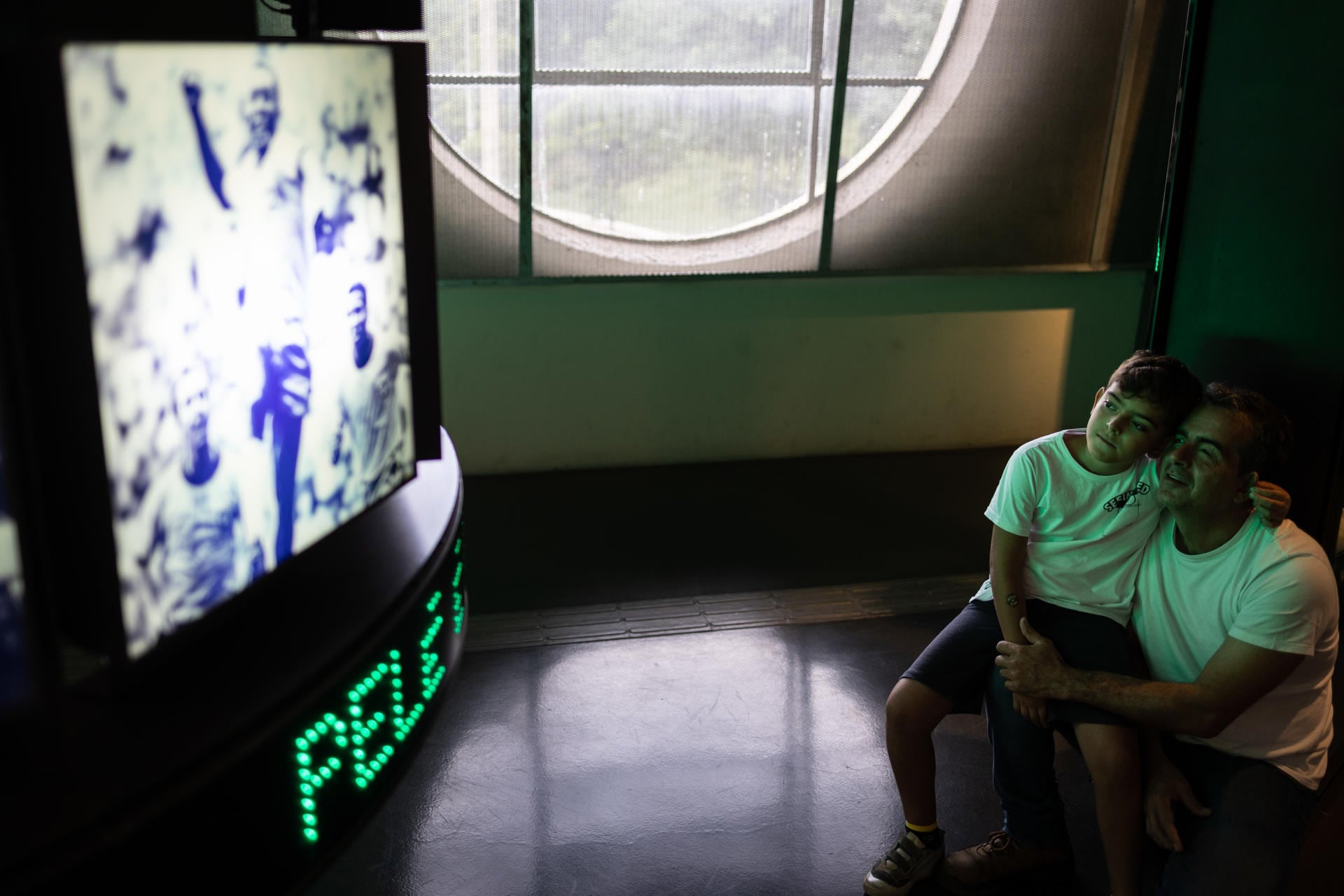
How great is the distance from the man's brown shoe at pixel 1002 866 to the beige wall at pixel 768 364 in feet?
10.2

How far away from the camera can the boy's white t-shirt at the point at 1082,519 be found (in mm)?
2262

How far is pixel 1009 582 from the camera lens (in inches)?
91.7

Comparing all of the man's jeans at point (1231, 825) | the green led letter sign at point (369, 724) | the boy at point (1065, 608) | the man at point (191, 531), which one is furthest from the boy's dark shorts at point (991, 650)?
the man at point (191, 531)

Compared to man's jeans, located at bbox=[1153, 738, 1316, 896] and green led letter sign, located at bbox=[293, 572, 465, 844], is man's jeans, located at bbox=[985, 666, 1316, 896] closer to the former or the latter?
man's jeans, located at bbox=[1153, 738, 1316, 896]

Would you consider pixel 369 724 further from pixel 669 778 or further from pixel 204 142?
pixel 669 778

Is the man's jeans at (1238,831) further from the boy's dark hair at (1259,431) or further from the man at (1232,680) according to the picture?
the boy's dark hair at (1259,431)

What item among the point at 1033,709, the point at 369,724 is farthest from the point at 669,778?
the point at 369,724

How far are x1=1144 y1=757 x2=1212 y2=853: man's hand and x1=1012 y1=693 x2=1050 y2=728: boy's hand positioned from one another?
0.73ft

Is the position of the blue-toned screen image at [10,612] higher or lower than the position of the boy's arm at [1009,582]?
higher

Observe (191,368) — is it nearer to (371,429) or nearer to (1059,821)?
(371,429)

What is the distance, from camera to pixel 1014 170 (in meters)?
4.95

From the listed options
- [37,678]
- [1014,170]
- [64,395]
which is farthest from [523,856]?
[1014,170]

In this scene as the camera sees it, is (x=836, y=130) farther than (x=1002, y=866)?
Yes

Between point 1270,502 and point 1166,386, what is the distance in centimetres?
28
